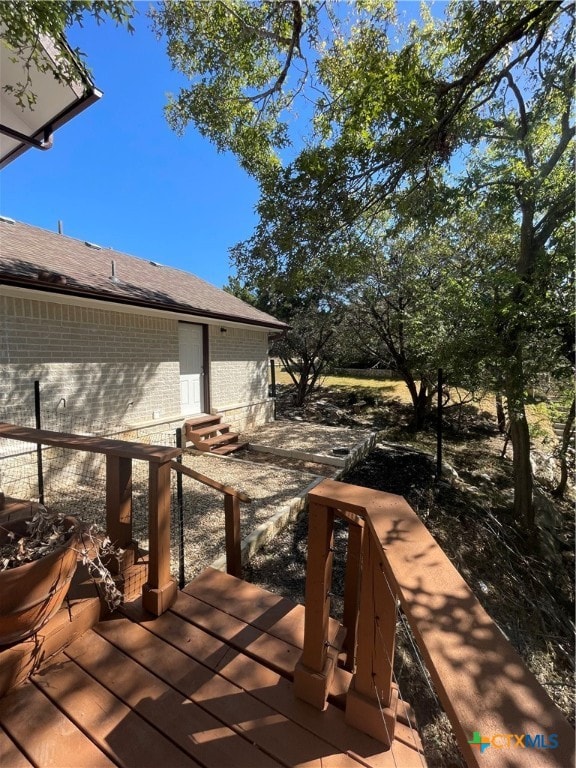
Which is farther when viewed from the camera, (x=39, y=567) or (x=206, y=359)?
(x=206, y=359)

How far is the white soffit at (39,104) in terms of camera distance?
423cm

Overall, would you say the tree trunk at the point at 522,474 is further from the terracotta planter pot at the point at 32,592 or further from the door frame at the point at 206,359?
the door frame at the point at 206,359

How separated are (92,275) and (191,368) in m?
2.88

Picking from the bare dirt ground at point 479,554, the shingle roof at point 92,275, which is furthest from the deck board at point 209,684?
the shingle roof at point 92,275

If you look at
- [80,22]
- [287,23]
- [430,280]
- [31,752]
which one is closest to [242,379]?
[430,280]

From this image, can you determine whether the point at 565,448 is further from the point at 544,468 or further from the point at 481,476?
the point at 544,468

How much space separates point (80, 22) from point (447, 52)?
474 centimetres

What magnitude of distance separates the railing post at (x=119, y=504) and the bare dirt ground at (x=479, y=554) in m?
1.66

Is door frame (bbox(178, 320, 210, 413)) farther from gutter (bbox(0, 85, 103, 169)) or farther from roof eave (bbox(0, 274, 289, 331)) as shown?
gutter (bbox(0, 85, 103, 169))

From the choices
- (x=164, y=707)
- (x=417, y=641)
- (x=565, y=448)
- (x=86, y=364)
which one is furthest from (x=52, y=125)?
(x=565, y=448)

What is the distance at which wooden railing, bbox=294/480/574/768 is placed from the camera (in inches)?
27.9

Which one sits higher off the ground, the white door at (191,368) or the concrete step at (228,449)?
the white door at (191,368)

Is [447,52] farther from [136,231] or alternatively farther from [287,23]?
[136,231]

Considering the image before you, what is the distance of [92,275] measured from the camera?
6.66 m
